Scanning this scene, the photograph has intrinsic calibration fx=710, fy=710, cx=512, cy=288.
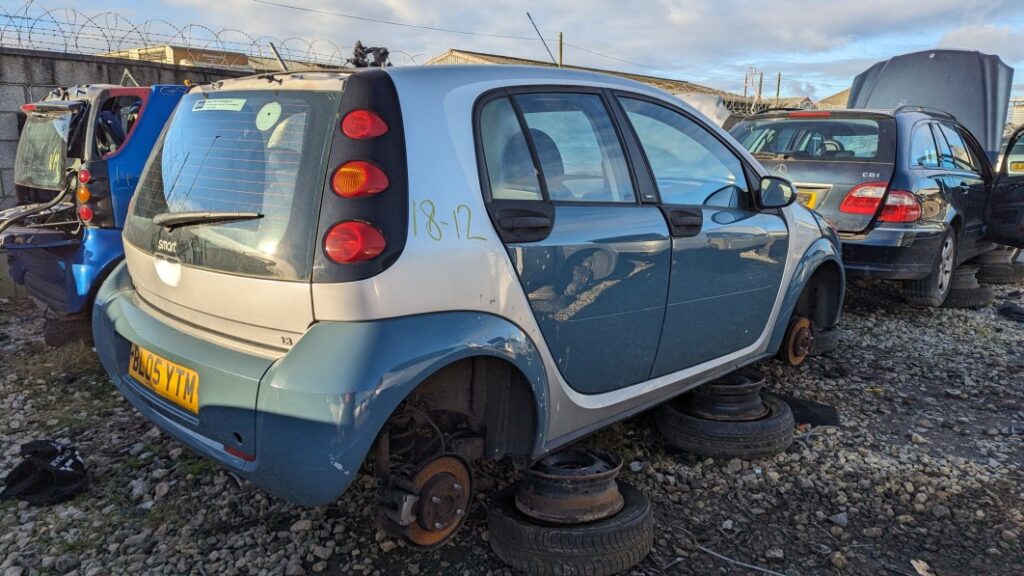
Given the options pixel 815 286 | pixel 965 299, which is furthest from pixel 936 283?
Result: pixel 815 286

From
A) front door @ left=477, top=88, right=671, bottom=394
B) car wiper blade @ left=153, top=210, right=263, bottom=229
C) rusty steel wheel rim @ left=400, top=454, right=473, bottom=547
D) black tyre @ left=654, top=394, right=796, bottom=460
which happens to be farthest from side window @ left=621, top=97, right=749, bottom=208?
car wiper blade @ left=153, top=210, right=263, bottom=229

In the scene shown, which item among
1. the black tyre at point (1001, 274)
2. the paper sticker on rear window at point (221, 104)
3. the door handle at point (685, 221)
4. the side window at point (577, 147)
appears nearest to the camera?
the paper sticker on rear window at point (221, 104)

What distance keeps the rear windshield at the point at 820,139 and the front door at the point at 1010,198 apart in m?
1.28

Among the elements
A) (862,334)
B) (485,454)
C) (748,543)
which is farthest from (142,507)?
(862,334)

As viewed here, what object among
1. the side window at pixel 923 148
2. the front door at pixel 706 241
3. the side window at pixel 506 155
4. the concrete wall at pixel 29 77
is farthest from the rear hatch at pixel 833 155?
the concrete wall at pixel 29 77

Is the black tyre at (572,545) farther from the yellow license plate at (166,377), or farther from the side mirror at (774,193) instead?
the side mirror at (774,193)

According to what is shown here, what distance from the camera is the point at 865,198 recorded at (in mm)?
5434

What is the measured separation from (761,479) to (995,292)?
5.77 m

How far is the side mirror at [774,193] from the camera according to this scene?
352 cm

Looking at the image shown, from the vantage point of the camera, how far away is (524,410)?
256cm

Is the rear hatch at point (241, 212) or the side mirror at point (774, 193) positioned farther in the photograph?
the side mirror at point (774, 193)

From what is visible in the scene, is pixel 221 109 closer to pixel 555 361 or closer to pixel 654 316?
pixel 555 361

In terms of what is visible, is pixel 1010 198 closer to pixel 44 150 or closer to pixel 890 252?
pixel 890 252

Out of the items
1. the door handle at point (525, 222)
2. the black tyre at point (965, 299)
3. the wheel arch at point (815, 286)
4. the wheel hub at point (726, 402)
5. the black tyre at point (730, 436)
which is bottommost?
the black tyre at point (730, 436)
